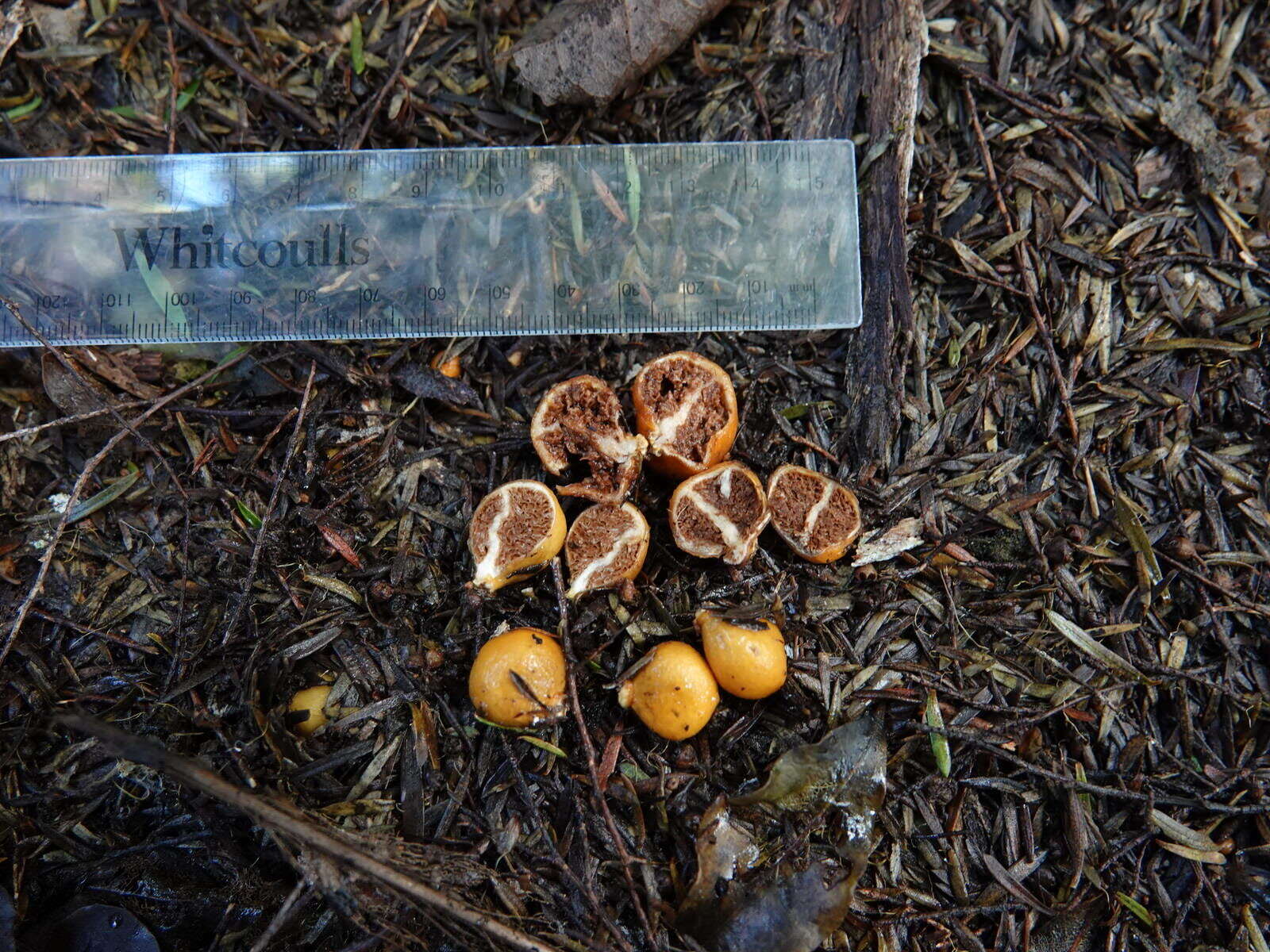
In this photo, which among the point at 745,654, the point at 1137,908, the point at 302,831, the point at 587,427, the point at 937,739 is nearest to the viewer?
the point at 302,831

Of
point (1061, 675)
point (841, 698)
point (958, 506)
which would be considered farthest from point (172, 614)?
point (1061, 675)

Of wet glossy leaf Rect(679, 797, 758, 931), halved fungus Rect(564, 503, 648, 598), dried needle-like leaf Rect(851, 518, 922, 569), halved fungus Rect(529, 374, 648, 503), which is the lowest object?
wet glossy leaf Rect(679, 797, 758, 931)

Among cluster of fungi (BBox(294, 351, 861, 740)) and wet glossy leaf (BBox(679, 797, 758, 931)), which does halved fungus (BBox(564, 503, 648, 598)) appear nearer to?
cluster of fungi (BBox(294, 351, 861, 740))

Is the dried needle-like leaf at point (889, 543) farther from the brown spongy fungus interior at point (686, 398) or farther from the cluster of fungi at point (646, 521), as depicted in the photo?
the brown spongy fungus interior at point (686, 398)

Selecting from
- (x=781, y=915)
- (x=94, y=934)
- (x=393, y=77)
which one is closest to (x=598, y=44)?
(x=393, y=77)

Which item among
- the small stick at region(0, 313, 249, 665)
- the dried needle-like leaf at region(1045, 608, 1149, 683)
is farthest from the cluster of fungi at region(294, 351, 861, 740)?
the small stick at region(0, 313, 249, 665)

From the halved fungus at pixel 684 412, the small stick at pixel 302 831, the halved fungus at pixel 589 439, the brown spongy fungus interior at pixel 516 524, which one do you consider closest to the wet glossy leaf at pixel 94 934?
the small stick at pixel 302 831

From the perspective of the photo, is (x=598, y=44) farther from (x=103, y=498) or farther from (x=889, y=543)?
(x=103, y=498)
